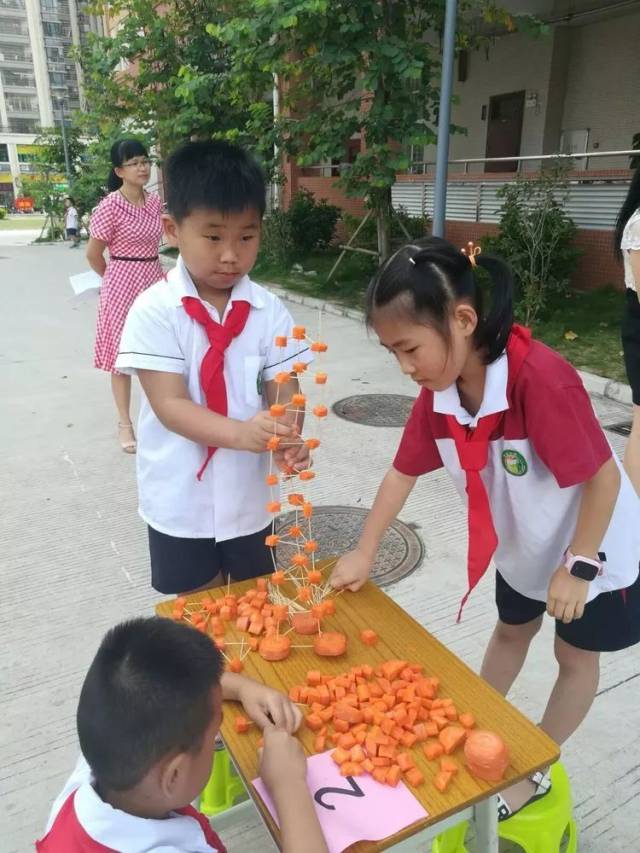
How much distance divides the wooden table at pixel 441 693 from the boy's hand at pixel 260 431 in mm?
424

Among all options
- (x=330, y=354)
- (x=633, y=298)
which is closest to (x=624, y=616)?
(x=633, y=298)

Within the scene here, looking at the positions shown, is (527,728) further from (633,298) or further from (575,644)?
(633,298)

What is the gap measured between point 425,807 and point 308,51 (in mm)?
7463

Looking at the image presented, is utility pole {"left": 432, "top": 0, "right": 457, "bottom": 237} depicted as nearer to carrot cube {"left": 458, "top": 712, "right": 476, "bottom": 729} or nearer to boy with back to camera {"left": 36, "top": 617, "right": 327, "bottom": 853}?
carrot cube {"left": 458, "top": 712, "right": 476, "bottom": 729}

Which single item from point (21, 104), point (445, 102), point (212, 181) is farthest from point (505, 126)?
point (21, 104)

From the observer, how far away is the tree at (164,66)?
10500 mm

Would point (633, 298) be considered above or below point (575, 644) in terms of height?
above

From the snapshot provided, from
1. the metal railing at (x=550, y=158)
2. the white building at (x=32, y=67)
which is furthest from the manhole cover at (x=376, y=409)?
the white building at (x=32, y=67)

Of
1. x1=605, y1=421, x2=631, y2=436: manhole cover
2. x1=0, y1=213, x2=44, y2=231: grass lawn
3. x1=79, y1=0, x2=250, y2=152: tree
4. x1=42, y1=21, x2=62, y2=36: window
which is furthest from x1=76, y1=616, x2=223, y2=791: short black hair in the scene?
x1=42, y1=21, x2=62, y2=36: window

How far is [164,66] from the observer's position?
11.5 metres

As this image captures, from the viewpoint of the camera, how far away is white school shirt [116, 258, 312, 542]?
168 centimetres

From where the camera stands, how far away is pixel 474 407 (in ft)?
4.91

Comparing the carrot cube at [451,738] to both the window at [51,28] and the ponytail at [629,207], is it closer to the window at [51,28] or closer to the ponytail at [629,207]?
the ponytail at [629,207]

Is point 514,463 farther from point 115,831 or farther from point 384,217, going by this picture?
point 384,217
